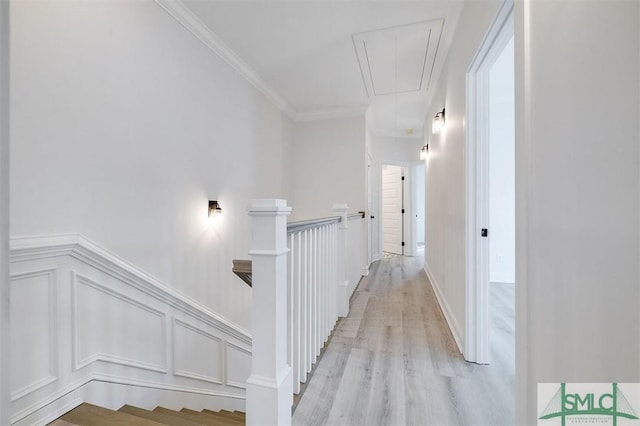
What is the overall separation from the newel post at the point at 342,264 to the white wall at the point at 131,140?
117cm

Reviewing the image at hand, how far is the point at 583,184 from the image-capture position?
0.76 m

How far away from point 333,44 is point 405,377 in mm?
2936

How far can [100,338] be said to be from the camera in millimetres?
1705

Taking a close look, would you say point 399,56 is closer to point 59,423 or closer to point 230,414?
point 230,414

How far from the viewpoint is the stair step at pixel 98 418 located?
1416 millimetres

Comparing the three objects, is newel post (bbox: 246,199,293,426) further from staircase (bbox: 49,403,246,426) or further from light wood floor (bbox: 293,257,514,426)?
staircase (bbox: 49,403,246,426)

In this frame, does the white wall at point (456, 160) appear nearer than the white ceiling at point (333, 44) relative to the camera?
Yes

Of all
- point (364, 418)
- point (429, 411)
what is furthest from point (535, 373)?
point (364, 418)

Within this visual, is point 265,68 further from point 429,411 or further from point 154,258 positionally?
point 429,411

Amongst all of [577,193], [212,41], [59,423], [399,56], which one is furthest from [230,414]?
[399,56]

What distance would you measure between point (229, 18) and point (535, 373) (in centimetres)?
309

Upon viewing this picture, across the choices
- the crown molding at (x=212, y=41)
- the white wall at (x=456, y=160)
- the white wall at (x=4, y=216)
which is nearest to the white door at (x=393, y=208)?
the white wall at (x=456, y=160)

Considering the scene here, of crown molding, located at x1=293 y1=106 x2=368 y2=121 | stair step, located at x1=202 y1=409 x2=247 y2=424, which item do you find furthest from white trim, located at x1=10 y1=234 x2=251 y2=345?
crown molding, located at x1=293 y1=106 x2=368 y2=121

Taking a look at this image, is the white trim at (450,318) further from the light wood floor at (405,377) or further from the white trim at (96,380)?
the white trim at (96,380)
